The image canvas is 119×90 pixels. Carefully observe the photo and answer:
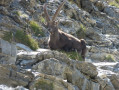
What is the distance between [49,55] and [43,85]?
1.42m

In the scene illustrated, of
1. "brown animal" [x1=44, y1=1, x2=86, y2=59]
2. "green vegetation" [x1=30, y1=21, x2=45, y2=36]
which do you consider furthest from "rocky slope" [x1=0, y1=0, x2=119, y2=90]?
"brown animal" [x1=44, y1=1, x2=86, y2=59]

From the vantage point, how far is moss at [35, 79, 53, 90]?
22.9ft

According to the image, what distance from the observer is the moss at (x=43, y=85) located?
6988 mm

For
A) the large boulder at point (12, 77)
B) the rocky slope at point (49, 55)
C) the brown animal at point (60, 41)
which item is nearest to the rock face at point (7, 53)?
the rocky slope at point (49, 55)

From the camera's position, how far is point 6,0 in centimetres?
1362

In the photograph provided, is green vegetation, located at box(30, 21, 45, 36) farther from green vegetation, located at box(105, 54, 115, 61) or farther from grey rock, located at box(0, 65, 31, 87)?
grey rock, located at box(0, 65, 31, 87)

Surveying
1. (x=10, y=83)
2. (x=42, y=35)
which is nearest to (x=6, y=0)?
(x=42, y=35)

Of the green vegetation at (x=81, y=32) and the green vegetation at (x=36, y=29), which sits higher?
the green vegetation at (x=36, y=29)

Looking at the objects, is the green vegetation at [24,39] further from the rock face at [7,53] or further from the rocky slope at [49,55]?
the rock face at [7,53]

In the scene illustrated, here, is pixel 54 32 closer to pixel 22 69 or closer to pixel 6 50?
pixel 6 50

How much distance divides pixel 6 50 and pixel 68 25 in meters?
9.33

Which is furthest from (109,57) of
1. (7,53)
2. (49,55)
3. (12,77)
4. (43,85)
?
(12,77)

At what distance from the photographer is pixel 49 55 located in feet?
27.3

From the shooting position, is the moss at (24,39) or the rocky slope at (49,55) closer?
the rocky slope at (49,55)
